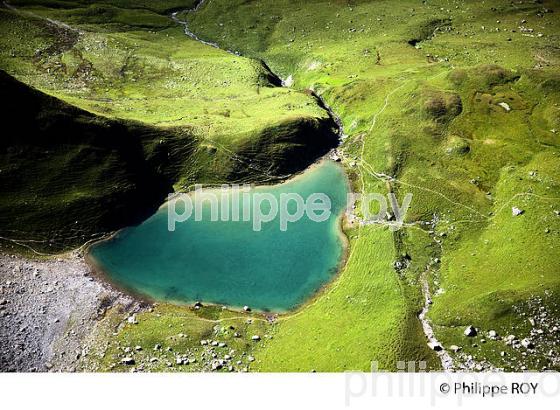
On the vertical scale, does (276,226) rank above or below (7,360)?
below

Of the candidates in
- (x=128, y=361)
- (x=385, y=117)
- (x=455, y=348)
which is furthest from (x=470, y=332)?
(x=385, y=117)

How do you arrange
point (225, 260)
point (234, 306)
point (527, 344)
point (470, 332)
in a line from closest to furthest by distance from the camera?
point (527, 344), point (470, 332), point (234, 306), point (225, 260)

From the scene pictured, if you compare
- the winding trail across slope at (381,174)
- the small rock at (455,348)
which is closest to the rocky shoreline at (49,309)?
the winding trail across slope at (381,174)

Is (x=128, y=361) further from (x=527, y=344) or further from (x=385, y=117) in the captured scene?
(x=385, y=117)

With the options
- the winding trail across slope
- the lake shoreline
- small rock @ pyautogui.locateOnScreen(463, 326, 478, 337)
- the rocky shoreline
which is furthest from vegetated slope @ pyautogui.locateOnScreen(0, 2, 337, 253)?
small rock @ pyautogui.locateOnScreen(463, 326, 478, 337)

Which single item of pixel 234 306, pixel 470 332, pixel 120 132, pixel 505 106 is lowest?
pixel 234 306

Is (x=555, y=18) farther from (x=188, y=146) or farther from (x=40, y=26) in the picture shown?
(x=40, y=26)

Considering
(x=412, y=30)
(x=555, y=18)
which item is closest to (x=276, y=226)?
(x=412, y=30)
